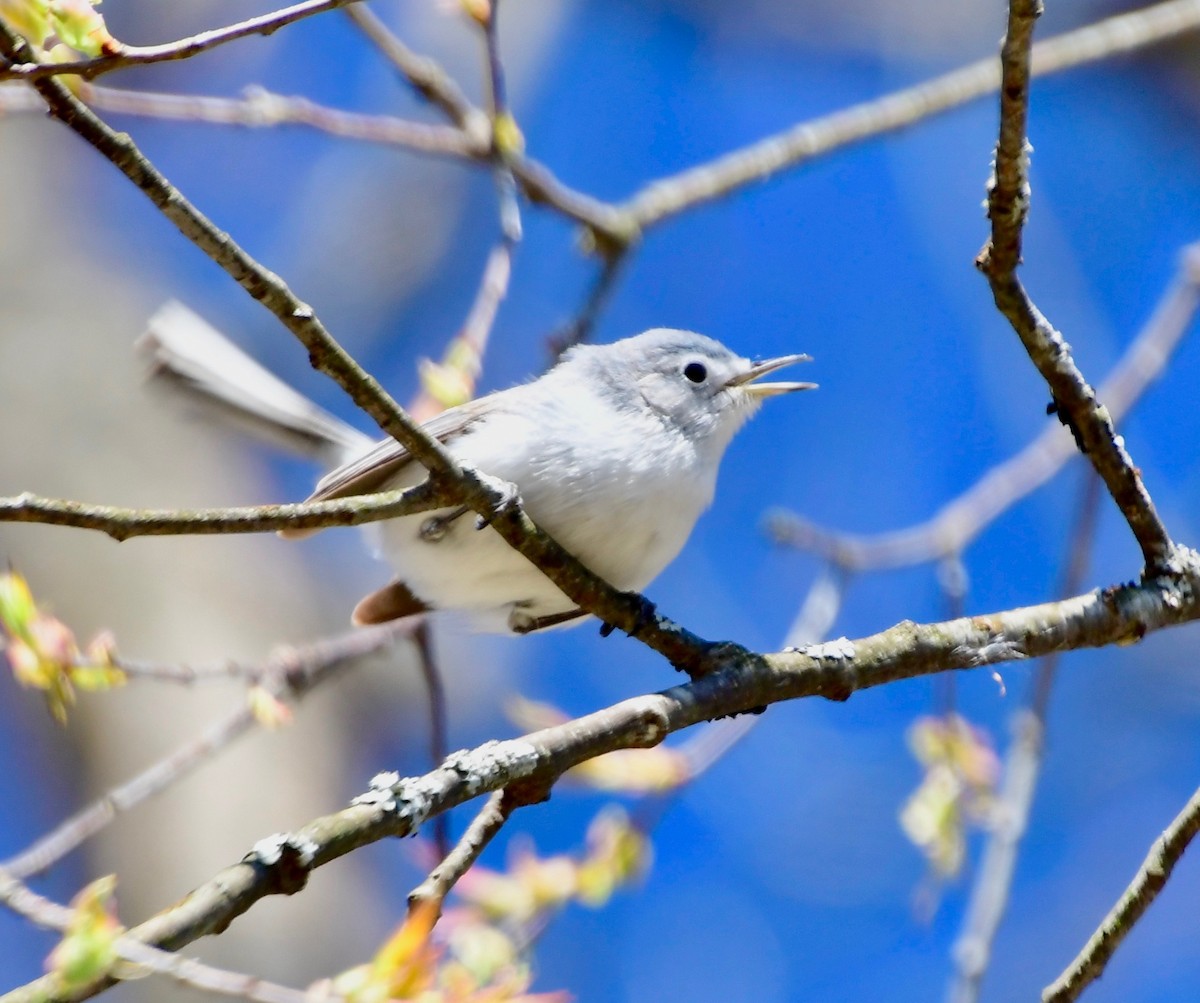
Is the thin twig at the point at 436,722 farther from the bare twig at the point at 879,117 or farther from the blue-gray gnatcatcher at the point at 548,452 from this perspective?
the bare twig at the point at 879,117

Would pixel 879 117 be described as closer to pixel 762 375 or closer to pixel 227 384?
pixel 762 375

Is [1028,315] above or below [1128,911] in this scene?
above

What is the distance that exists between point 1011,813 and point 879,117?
1575 mm

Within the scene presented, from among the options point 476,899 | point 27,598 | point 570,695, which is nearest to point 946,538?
point 476,899

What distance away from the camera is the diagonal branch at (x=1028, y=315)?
132 cm

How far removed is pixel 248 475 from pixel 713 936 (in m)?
2.88

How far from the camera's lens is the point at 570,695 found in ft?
21.1

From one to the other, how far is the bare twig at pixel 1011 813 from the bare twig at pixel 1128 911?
2.03 ft

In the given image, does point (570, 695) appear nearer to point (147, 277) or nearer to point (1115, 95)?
point (147, 277)

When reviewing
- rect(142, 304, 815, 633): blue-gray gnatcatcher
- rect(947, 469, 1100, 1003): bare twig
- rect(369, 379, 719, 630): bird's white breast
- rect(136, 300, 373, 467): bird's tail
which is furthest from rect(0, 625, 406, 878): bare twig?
rect(947, 469, 1100, 1003): bare twig

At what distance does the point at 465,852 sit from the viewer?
1.33 meters

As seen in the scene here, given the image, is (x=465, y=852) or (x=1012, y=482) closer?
(x=465, y=852)

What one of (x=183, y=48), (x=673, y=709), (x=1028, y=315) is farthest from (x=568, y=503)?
(x=183, y=48)

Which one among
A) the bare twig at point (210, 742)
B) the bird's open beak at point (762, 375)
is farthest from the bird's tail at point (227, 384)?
the bird's open beak at point (762, 375)
